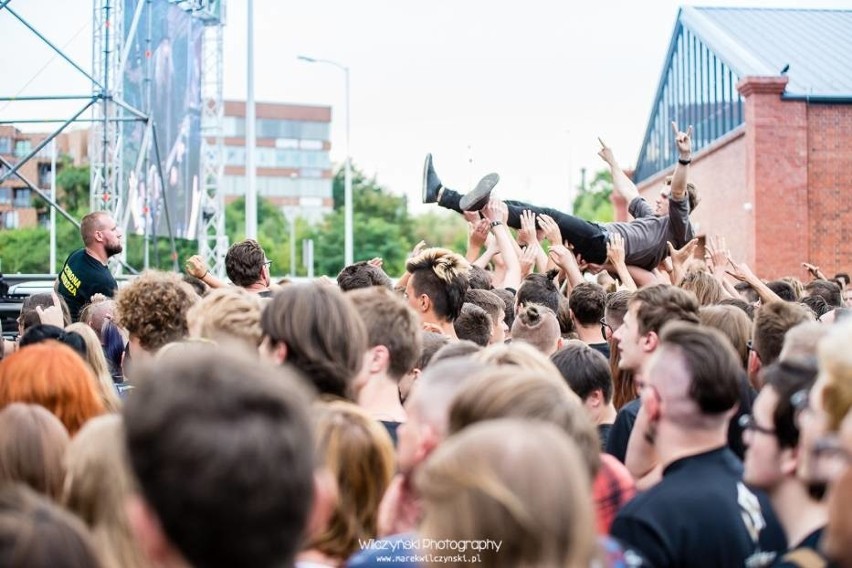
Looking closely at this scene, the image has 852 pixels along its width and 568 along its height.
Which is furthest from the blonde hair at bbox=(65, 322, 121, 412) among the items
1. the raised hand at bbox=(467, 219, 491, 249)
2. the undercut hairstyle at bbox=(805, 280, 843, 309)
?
the undercut hairstyle at bbox=(805, 280, 843, 309)

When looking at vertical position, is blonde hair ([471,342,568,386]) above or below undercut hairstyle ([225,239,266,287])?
below

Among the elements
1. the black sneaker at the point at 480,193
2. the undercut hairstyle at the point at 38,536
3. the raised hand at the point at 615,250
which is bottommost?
the undercut hairstyle at the point at 38,536

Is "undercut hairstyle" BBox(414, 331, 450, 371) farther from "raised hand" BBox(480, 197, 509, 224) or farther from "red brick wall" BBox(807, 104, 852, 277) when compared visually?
"red brick wall" BBox(807, 104, 852, 277)

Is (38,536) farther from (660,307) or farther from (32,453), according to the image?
(660,307)

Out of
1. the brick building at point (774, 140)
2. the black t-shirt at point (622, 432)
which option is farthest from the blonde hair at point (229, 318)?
the brick building at point (774, 140)

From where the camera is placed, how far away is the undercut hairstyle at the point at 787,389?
2.97 m

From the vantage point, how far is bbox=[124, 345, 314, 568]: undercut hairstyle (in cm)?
178

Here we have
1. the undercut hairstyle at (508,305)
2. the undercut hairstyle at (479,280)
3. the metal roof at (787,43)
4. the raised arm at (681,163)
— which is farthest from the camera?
the metal roof at (787,43)

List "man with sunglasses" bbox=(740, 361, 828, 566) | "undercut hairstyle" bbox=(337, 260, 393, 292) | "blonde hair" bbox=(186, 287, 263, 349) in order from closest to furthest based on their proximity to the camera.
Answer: "man with sunglasses" bbox=(740, 361, 828, 566) < "blonde hair" bbox=(186, 287, 263, 349) < "undercut hairstyle" bbox=(337, 260, 393, 292)

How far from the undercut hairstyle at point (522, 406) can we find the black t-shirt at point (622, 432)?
140 centimetres

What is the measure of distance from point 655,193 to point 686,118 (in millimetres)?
4632

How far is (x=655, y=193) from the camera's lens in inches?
1453

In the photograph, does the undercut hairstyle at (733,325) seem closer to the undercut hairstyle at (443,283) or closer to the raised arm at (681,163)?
the undercut hairstyle at (443,283)

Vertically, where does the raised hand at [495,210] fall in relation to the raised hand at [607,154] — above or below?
below
